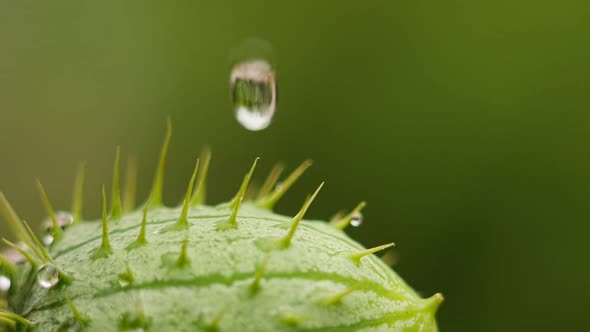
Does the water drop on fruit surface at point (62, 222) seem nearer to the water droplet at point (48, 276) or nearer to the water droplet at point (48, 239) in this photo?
the water droplet at point (48, 239)

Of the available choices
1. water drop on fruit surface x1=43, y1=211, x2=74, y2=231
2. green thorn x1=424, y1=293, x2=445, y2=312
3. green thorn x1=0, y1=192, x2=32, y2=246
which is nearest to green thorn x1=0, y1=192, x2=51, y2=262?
green thorn x1=0, y1=192, x2=32, y2=246

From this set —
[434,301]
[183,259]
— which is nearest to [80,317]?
[183,259]

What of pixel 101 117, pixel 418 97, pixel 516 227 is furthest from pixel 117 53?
pixel 516 227

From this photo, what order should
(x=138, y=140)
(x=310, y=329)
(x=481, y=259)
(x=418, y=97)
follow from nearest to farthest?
1. (x=310, y=329)
2. (x=481, y=259)
3. (x=418, y=97)
4. (x=138, y=140)

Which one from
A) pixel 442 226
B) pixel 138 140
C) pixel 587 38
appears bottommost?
pixel 138 140

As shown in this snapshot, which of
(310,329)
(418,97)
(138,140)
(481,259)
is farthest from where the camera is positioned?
(138,140)

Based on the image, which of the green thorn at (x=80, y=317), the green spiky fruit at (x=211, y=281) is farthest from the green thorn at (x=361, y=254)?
the green thorn at (x=80, y=317)

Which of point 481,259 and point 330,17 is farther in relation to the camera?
point 330,17

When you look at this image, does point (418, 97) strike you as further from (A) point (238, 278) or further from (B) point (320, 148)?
(A) point (238, 278)
